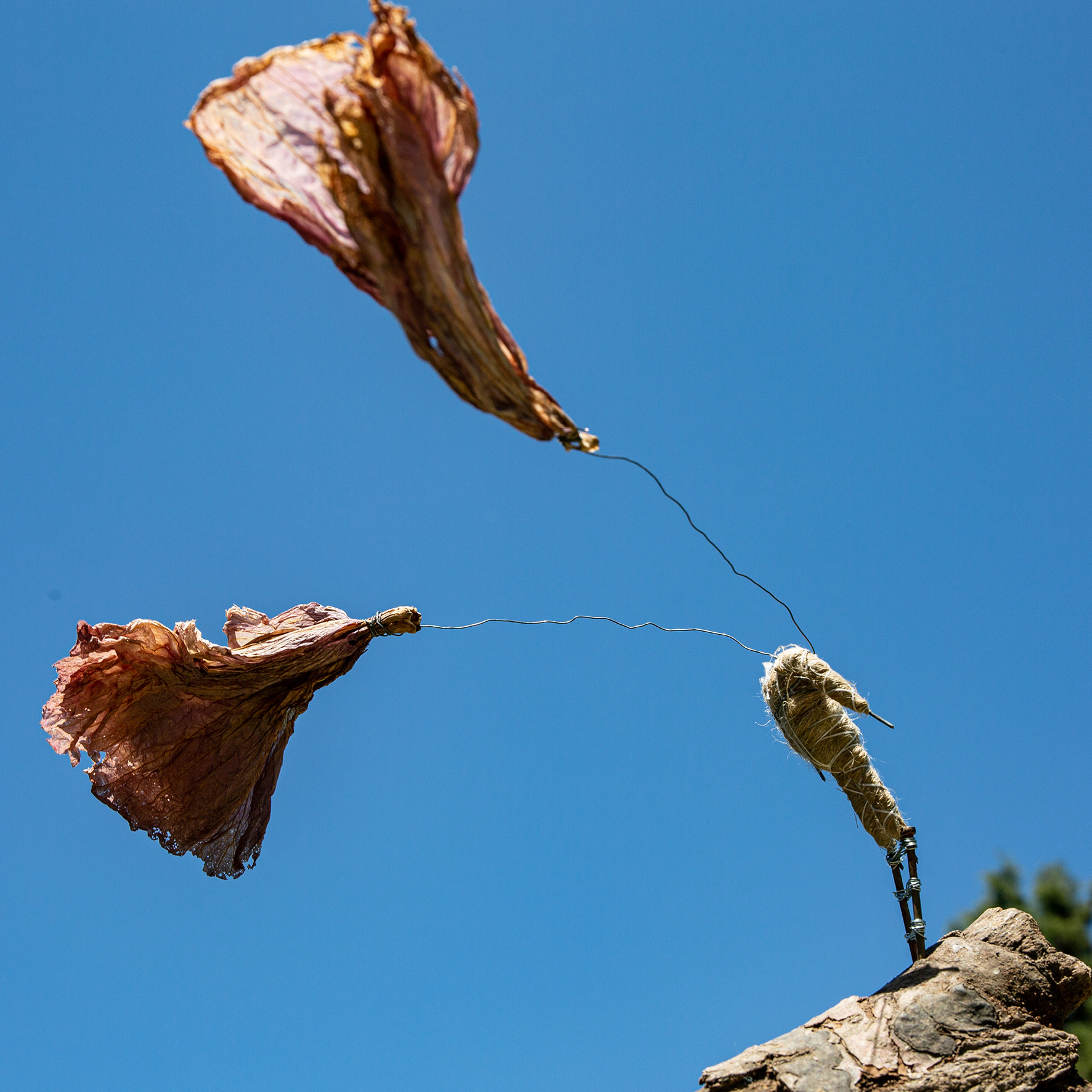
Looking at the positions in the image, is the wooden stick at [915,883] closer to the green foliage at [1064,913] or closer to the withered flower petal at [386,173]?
the withered flower petal at [386,173]

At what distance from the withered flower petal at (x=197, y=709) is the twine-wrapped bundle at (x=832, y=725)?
6.44ft

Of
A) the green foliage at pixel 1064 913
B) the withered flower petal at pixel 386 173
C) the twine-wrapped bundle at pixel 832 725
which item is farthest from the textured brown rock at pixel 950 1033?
the green foliage at pixel 1064 913

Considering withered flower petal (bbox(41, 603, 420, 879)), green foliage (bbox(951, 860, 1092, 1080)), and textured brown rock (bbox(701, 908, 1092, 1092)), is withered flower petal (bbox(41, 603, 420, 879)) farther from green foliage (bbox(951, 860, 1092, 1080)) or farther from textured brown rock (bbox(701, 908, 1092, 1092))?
green foliage (bbox(951, 860, 1092, 1080))

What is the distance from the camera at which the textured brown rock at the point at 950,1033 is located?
376 cm

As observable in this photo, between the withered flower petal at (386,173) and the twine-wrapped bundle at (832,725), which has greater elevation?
the withered flower petal at (386,173)

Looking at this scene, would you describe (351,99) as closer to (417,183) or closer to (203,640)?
(417,183)

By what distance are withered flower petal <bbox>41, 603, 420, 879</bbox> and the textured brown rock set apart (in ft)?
8.63

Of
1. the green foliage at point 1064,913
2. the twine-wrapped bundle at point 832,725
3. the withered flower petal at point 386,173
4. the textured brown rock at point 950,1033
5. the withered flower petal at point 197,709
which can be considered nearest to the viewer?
the withered flower petal at point 386,173

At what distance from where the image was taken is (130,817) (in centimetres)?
458

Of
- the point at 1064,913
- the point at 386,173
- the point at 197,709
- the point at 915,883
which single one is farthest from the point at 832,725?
the point at 1064,913

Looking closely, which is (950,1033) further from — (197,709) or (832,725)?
(197,709)

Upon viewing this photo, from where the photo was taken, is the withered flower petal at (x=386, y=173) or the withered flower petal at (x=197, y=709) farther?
the withered flower petal at (x=197, y=709)

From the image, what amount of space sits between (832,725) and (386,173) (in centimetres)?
338

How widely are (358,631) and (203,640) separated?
29.2 inches
